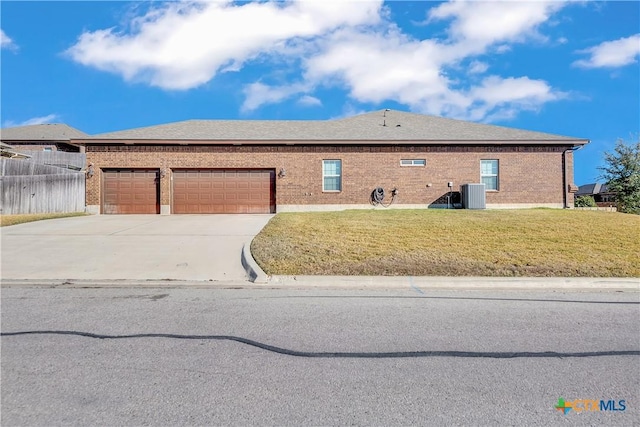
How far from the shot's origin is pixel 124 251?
9742 mm

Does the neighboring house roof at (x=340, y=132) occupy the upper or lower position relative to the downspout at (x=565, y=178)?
upper

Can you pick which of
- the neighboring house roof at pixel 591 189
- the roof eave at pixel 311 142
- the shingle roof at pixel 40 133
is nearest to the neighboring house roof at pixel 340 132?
the roof eave at pixel 311 142

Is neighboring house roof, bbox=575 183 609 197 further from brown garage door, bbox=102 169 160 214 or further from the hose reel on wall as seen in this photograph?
brown garage door, bbox=102 169 160 214

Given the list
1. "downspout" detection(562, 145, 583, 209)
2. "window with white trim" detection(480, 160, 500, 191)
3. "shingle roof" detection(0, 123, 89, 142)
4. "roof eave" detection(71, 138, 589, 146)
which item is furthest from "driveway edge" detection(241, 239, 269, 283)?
"shingle roof" detection(0, 123, 89, 142)

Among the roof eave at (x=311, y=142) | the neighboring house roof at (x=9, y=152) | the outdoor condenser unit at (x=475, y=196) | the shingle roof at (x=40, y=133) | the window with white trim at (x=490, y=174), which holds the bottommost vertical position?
the outdoor condenser unit at (x=475, y=196)

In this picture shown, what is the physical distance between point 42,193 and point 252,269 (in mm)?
15787

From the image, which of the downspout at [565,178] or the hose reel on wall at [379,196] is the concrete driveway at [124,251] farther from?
the downspout at [565,178]

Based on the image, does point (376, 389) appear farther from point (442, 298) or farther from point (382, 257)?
point (382, 257)

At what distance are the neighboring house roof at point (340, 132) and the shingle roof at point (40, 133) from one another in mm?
17054

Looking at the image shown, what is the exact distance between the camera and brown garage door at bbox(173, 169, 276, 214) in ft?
64.2

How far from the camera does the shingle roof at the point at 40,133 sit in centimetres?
3312

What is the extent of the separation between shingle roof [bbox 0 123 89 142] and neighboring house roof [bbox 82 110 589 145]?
17054mm

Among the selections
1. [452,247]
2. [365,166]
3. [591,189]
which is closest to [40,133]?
[365,166]

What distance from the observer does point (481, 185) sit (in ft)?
62.4
